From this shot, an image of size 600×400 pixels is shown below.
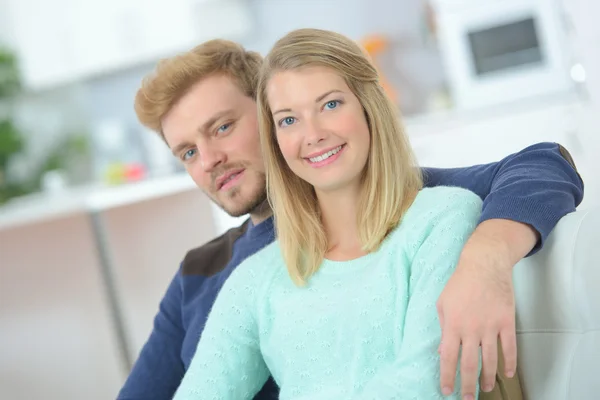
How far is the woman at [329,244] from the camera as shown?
101 centimetres

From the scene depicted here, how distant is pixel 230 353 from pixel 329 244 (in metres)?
0.22

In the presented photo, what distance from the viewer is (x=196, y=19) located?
4.06 metres

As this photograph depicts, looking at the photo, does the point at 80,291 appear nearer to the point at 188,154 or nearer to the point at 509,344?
the point at 188,154

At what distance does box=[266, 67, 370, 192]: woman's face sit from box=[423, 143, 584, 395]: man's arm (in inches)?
8.6

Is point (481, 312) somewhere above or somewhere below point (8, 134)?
below

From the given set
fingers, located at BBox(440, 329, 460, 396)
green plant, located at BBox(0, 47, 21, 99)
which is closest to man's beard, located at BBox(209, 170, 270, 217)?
fingers, located at BBox(440, 329, 460, 396)

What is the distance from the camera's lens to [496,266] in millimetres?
838

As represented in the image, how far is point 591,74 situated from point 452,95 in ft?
4.63

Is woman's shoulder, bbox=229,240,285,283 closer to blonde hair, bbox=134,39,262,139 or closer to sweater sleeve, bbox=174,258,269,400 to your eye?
sweater sleeve, bbox=174,258,269,400

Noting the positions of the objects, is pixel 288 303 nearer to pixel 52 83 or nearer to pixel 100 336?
pixel 100 336

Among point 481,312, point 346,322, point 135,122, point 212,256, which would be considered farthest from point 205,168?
point 135,122

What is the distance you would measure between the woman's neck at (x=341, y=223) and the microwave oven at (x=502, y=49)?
2.22 metres

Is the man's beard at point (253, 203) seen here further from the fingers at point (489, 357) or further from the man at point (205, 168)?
the fingers at point (489, 357)

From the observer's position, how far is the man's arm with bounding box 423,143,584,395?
81cm
